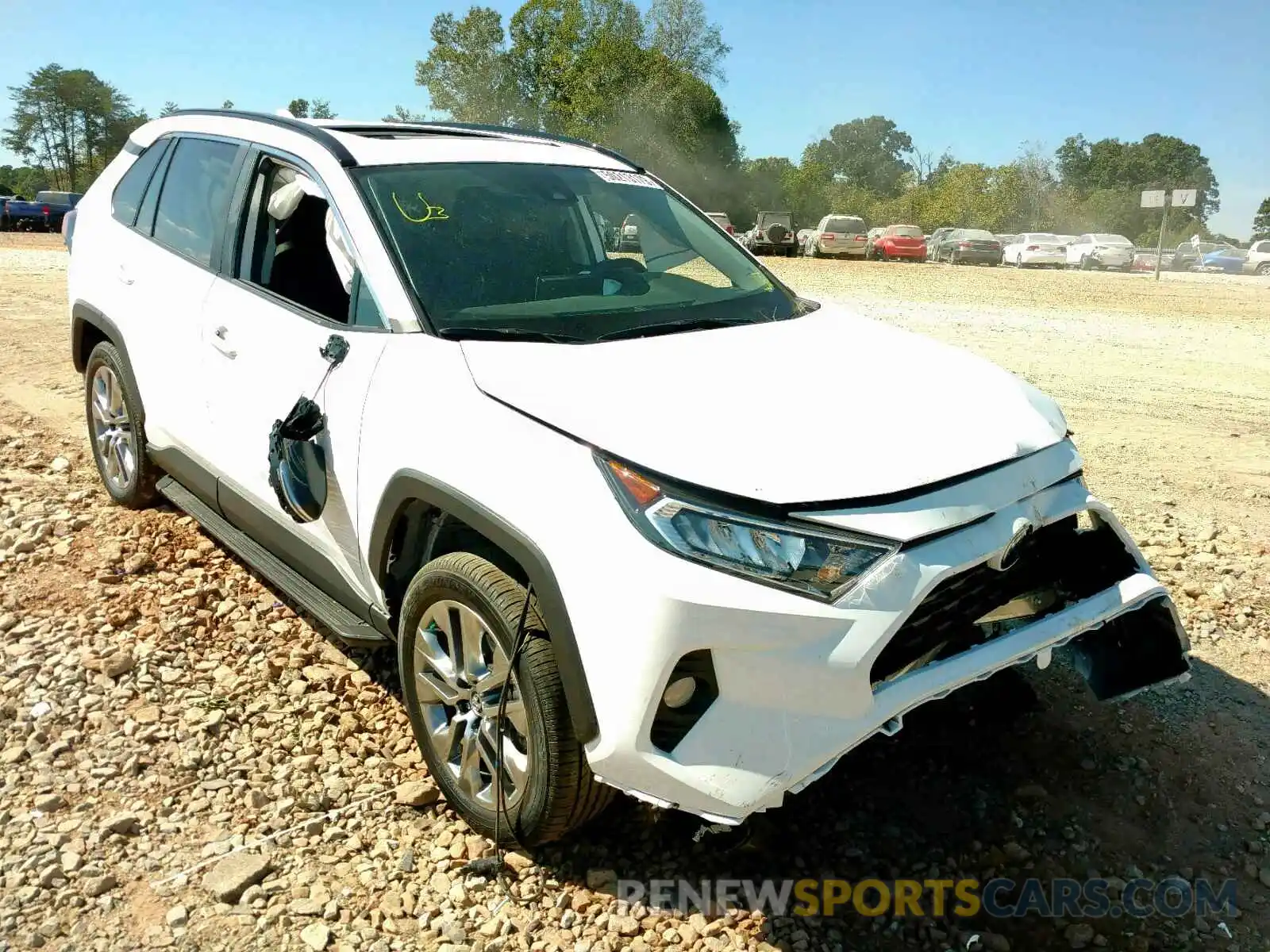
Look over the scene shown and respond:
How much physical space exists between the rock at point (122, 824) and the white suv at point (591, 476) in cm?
82

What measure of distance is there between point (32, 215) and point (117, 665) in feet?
127

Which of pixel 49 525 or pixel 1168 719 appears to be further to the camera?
pixel 49 525

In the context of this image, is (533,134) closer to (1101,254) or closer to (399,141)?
(399,141)

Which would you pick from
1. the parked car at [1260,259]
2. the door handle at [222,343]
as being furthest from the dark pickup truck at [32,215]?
the parked car at [1260,259]

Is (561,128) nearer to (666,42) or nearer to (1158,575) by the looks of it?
(666,42)

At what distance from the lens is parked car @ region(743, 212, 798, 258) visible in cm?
3578

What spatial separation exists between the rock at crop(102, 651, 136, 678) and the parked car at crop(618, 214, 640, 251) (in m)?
2.44

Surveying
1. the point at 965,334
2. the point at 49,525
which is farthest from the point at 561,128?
the point at 49,525

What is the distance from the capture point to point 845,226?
36750 millimetres

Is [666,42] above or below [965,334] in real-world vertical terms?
above

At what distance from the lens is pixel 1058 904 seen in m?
2.91

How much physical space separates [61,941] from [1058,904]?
266 cm

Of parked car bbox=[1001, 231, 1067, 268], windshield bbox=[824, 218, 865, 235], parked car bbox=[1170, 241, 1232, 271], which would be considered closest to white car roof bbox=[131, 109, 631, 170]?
windshield bbox=[824, 218, 865, 235]

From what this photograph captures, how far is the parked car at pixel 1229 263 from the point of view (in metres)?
38.9
